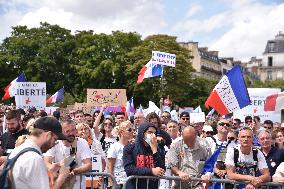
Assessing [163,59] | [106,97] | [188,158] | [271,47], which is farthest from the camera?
[271,47]

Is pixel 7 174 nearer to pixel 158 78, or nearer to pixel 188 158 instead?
pixel 188 158

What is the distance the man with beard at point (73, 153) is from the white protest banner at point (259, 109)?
A: 38.2 feet

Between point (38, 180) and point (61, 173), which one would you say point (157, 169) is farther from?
point (38, 180)

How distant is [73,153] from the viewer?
766 centimetres

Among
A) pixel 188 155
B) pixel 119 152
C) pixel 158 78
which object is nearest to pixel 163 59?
→ pixel 119 152

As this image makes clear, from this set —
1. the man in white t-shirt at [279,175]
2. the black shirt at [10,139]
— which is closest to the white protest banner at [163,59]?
the black shirt at [10,139]

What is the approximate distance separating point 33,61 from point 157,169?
58.9m

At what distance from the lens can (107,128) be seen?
11.3 m


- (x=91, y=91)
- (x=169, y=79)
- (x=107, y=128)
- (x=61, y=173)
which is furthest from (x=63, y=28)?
(x=61, y=173)

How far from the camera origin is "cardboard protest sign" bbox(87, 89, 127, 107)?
2352 cm

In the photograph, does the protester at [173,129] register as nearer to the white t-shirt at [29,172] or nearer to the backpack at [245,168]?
the backpack at [245,168]

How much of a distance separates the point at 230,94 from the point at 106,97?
12291mm

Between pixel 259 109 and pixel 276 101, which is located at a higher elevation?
pixel 276 101

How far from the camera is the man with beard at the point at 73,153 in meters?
7.48
